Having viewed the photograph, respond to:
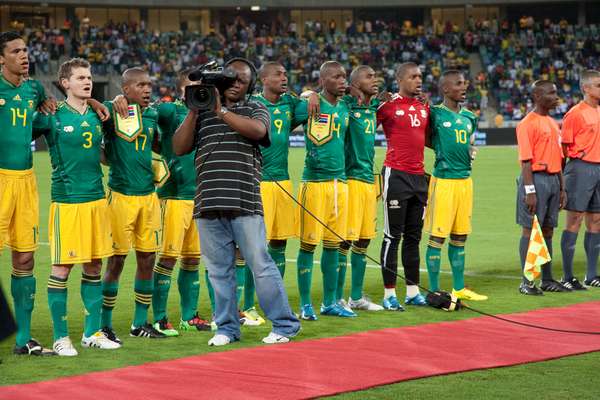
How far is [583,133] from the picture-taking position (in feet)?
35.9

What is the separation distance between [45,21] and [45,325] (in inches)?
1845

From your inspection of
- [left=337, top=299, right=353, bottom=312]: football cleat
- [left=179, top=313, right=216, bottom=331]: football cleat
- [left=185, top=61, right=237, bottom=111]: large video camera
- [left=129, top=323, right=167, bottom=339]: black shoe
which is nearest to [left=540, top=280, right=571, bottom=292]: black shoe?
[left=337, top=299, right=353, bottom=312]: football cleat

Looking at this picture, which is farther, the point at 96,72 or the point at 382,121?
the point at 96,72

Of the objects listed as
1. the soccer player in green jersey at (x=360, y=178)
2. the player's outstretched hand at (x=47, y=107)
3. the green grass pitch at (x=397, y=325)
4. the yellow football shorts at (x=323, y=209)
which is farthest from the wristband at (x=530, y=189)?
the player's outstretched hand at (x=47, y=107)

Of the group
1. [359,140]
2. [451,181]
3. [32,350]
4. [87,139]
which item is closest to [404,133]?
[359,140]

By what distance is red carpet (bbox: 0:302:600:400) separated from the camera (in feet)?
20.2

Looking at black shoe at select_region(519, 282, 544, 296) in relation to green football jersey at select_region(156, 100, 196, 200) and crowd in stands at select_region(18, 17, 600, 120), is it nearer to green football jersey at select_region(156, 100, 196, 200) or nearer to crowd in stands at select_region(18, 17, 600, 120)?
green football jersey at select_region(156, 100, 196, 200)

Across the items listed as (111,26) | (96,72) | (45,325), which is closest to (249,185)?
(45,325)

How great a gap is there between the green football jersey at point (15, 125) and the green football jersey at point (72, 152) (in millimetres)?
118

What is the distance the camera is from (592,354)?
7.27 m

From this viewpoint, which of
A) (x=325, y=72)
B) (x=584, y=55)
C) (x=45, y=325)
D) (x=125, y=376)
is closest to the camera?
(x=125, y=376)

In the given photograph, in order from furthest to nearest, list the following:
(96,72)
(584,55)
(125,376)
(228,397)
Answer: (584,55) → (96,72) → (125,376) → (228,397)

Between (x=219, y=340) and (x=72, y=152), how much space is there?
5.92 feet

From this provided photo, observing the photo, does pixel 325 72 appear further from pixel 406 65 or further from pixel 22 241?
pixel 22 241
